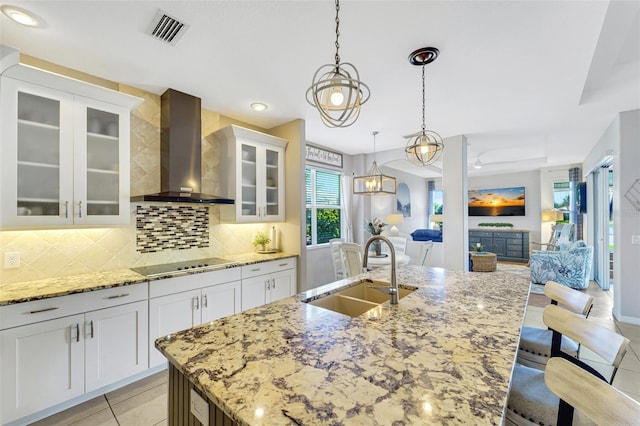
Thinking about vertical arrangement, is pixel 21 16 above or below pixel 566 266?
above

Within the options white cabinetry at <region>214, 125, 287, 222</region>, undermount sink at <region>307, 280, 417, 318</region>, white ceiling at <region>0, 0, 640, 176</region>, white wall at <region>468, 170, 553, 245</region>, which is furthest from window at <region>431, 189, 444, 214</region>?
undermount sink at <region>307, 280, 417, 318</region>

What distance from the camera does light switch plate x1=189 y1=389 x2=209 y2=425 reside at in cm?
89

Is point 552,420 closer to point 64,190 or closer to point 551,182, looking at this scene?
point 64,190

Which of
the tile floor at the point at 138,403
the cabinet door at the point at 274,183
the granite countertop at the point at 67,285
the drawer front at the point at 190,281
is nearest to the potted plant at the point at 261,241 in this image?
the cabinet door at the point at 274,183

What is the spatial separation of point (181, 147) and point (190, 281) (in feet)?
4.51

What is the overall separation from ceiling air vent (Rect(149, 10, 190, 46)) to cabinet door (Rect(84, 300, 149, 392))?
6.76 feet

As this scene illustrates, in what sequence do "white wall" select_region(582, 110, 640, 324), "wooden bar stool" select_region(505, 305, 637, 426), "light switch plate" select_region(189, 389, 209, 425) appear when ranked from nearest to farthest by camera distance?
1. "light switch plate" select_region(189, 389, 209, 425)
2. "wooden bar stool" select_region(505, 305, 637, 426)
3. "white wall" select_region(582, 110, 640, 324)

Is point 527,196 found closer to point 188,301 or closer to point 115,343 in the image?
point 188,301

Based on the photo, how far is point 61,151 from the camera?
85.8 inches

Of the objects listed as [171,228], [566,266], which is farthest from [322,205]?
[566,266]

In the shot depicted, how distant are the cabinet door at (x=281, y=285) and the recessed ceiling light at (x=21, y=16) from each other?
2.83m

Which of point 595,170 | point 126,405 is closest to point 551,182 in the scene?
point 595,170

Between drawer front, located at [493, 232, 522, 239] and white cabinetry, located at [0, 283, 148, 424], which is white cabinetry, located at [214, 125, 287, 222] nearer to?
white cabinetry, located at [0, 283, 148, 424]

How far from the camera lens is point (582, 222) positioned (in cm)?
677
